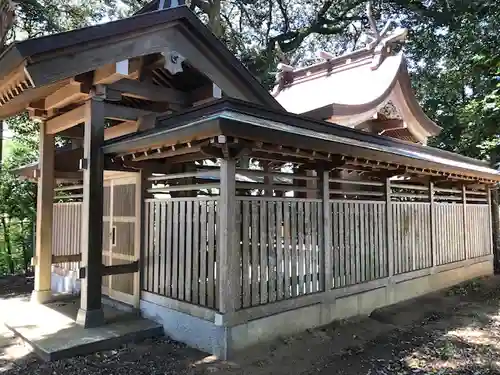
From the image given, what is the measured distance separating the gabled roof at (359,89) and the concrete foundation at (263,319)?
3366 mm

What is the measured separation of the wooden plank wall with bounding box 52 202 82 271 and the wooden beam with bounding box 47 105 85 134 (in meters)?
1.58

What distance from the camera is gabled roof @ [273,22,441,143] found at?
825 cm

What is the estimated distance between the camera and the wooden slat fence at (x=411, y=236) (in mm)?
7453

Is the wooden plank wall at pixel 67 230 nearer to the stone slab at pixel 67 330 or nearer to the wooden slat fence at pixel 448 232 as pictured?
the stone slab at pixel 67 330

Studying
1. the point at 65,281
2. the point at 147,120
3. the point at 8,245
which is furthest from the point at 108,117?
the point at 8,245

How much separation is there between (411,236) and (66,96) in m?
6.50

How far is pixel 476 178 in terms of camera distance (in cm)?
932

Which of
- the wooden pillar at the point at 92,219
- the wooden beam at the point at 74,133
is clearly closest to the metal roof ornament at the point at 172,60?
the wooden pillar at the point at 92,219

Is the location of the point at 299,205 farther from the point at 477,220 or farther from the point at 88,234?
the point at 477,220

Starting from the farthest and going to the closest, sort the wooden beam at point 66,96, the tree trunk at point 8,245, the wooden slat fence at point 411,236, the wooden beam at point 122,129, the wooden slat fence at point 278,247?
1. the tree trunk at point 8,245
2. the wooden slat fence at point 411,236
3. the wooden beam at point 122,129
4. the wooden beam at point 66,96
5. the wooden slat fence at point 278,247

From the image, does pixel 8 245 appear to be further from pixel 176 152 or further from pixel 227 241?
pixel 227 241

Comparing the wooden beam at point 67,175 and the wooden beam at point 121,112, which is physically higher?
the wooden beam at point 121,112

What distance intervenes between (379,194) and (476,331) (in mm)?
2584

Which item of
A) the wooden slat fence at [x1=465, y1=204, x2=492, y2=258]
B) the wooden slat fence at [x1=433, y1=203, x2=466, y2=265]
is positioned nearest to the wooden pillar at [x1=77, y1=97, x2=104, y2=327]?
the wooden slat fence at [x1=433, y1=203, x2=466, y2=265]
